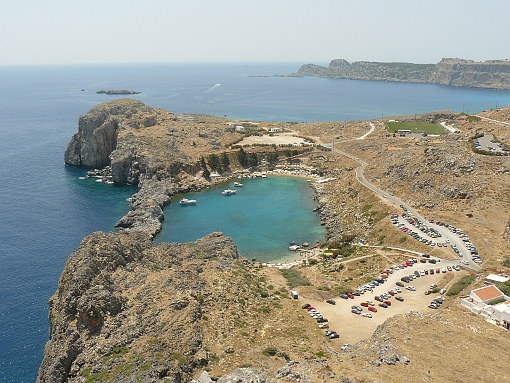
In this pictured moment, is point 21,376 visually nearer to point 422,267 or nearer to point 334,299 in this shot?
point 334,299

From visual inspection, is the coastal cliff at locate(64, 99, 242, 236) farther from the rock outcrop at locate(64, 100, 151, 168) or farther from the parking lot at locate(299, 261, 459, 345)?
the parking lot at locate(299, 261, 459, 345)

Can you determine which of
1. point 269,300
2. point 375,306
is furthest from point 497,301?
point 269,300

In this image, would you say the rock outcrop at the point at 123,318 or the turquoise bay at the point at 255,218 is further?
the turquoise bay at the point at 255,218

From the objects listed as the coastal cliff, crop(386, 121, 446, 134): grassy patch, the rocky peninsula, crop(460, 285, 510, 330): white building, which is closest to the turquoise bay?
the rocky peninsula

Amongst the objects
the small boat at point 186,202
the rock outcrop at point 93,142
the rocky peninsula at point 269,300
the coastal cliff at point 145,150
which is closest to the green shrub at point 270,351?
the rocky peninsula at point 269,300

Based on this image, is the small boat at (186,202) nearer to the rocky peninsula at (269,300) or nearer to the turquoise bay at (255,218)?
the turquoise bay at (255,218)

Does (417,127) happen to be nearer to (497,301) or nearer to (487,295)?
(487,295)

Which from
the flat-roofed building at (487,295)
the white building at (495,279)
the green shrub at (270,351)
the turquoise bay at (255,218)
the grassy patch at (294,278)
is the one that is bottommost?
the turquoise bay at (255,218)
